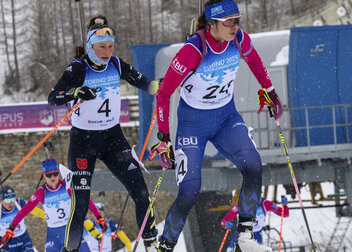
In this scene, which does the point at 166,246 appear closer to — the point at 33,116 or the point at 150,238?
the point at 150,238

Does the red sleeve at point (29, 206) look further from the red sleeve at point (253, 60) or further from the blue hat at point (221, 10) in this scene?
the blue hat at point (221, 10)

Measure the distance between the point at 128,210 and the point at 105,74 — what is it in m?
18.8

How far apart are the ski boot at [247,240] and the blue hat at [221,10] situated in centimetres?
163

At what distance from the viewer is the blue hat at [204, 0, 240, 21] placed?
444cm

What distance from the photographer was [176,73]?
452cm

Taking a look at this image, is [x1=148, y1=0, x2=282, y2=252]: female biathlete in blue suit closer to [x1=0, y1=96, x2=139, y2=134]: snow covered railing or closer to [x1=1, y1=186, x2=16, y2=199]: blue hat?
[x1=1, y1=186, x2=16, y2=199]: blue hat

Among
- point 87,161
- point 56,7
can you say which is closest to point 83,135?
point 87,161

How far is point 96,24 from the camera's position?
5.39 m

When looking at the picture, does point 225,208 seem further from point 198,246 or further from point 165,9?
point 165,9

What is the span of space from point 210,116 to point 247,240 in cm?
104

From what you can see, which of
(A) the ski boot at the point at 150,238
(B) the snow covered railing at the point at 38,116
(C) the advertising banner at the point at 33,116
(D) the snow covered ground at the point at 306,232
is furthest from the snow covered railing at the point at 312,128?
(C) the advertising banner at the point at 33,116

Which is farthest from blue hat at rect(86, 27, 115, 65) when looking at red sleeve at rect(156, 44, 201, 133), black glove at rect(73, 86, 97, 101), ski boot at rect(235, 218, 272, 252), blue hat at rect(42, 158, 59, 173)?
blue hat at rect(42, 158, 59, 173)

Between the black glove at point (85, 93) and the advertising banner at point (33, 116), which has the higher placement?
the black glove at point (85, 93)

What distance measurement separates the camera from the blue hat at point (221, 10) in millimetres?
4441
